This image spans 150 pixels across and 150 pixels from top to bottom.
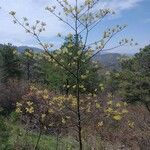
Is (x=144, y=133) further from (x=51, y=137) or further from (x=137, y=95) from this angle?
(x=137, y=95)

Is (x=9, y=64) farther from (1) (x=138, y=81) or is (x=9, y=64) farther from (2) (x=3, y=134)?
(2) (x=3, y=134)

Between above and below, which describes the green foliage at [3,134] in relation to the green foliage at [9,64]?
below

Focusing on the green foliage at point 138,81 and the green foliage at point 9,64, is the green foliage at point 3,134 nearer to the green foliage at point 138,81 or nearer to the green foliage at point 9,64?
the green foliage at point 138,81

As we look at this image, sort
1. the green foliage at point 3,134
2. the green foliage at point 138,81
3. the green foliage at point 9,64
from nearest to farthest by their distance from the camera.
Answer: the green foliage at point 3,134 < the green foliage at point 138,81 < the green foliage at point 9,64

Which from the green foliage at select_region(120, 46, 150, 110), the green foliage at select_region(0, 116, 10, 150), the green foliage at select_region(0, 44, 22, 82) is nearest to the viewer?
the green foliage at select_region(0, 116, 10, 150)

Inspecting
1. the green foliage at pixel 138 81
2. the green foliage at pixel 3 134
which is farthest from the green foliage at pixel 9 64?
the green foliage at pixel 3 134

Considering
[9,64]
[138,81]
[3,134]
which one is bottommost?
[3,134]

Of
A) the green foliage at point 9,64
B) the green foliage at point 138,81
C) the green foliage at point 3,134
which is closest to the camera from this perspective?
the green foliage at point 3,134

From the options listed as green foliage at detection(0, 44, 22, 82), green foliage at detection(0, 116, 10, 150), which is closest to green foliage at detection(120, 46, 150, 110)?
green foliage at detection(0, 44, 22, 82)

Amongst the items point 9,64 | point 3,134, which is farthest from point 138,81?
point 3,134

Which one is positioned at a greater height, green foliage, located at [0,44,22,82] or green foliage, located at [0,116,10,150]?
green foliage, located at [0,44,22,82]

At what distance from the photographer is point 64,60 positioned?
9.34m

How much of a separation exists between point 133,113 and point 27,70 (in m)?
55.7

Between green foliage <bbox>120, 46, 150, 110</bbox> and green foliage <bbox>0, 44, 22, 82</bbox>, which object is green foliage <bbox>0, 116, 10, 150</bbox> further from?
green foliage <bbox>0, 44, 22, 82</bbox>
